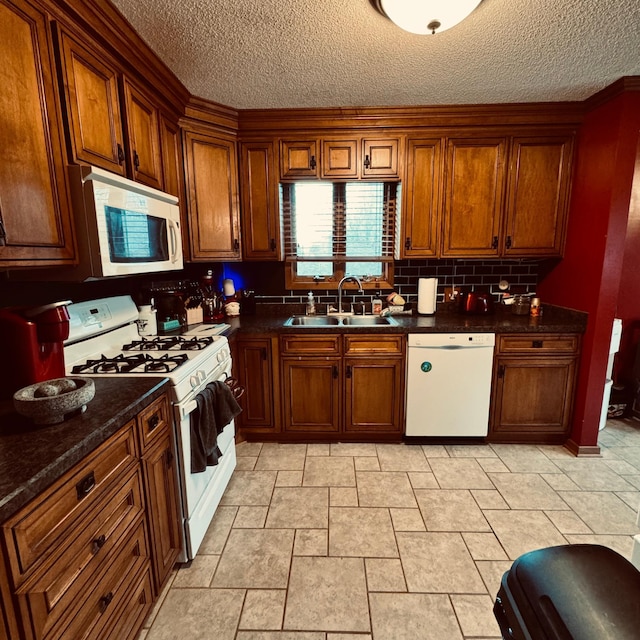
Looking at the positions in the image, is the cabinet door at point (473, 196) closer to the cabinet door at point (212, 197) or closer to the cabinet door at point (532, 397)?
the cabinet door at point (532, 397)

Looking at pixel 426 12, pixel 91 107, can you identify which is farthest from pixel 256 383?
pixel 426 12

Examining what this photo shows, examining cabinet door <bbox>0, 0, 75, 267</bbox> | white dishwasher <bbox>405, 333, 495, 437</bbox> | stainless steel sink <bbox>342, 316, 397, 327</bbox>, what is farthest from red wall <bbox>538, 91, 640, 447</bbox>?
cabinet door <bbox>0, 0, 75, 267</bbox>

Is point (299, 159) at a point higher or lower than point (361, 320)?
higher

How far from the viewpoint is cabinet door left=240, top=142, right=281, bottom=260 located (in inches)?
107

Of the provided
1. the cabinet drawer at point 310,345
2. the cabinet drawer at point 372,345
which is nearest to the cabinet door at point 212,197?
the cabinet drawer at point 310,345

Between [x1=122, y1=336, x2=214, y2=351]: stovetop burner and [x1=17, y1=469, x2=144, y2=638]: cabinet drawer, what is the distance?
75 centimetres

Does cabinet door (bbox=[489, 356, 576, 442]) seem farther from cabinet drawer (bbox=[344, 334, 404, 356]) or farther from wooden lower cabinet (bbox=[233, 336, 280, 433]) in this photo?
wooden lower cabinet (bbox=[233, 336, 280, 433])

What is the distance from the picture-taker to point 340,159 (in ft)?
8.84

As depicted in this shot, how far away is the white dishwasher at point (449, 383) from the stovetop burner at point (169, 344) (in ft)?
4.73

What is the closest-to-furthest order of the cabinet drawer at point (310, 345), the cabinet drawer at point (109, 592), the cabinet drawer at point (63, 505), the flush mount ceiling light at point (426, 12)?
the cabinet drawer at point (63, 505), the cabinet drawer at point (109, 592), the flush mount ceiling light at point (426, 12), the cabinet drawer at point (310, 345)

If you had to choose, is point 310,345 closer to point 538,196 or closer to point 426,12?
point 426,12

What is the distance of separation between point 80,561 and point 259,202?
7.86ft

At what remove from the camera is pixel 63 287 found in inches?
69.0

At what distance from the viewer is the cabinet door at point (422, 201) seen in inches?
105
